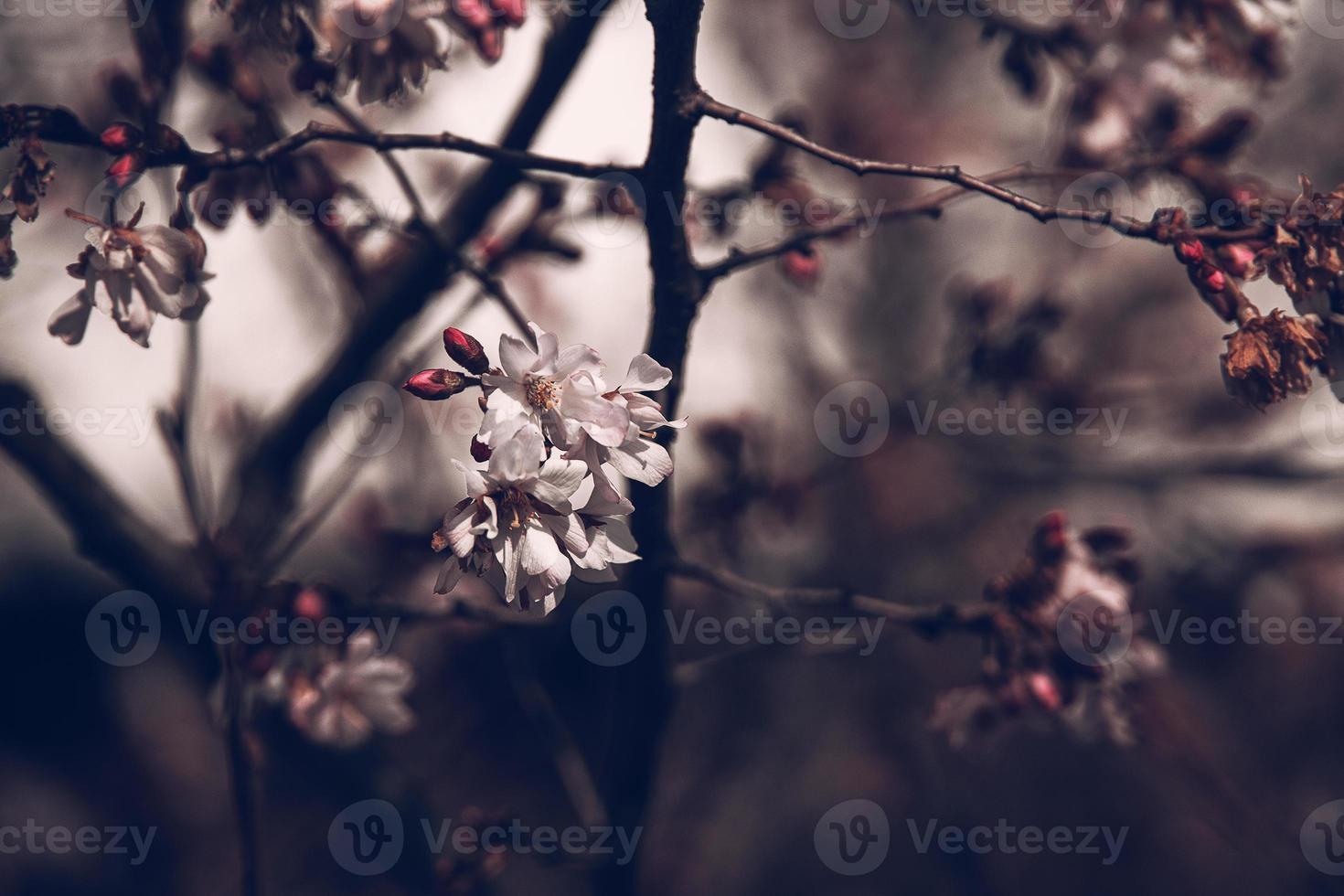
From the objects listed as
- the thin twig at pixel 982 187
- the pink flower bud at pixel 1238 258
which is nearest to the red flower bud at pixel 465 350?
the thin twig at pixel 982 187

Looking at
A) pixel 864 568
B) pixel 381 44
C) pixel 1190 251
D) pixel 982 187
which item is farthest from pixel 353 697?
pixel 864 568

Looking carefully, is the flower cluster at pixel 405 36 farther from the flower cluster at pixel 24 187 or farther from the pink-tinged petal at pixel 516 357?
the pink-tinged petal at pixel 516 357

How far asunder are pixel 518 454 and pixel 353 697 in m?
1.16

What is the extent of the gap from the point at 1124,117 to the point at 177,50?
223 centimetres

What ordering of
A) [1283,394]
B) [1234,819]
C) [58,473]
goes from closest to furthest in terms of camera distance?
[1283,394]
[58,473]
[1234,819]

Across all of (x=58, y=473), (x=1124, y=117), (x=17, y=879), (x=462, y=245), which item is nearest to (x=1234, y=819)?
(x=1124, y=117)

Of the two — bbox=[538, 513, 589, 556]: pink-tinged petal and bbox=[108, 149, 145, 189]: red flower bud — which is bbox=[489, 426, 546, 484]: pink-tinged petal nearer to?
bbox=[538, 513, 589, 556]: pink-tinged petal

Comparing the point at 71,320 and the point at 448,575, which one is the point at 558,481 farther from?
the point at 71,320

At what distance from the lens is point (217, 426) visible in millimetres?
3250

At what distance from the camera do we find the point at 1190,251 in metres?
1.09

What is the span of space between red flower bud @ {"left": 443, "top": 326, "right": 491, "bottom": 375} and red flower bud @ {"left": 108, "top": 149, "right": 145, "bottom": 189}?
1.71 feet

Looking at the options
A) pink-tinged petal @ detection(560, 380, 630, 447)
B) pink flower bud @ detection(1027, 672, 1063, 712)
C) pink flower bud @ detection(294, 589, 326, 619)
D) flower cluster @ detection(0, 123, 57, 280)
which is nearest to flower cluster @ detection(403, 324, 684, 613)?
pink-tinged petal @ detection(560, 380, 630, 447)

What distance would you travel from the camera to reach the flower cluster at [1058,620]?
1532 mm

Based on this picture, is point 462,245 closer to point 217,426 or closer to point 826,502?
point 217,426
